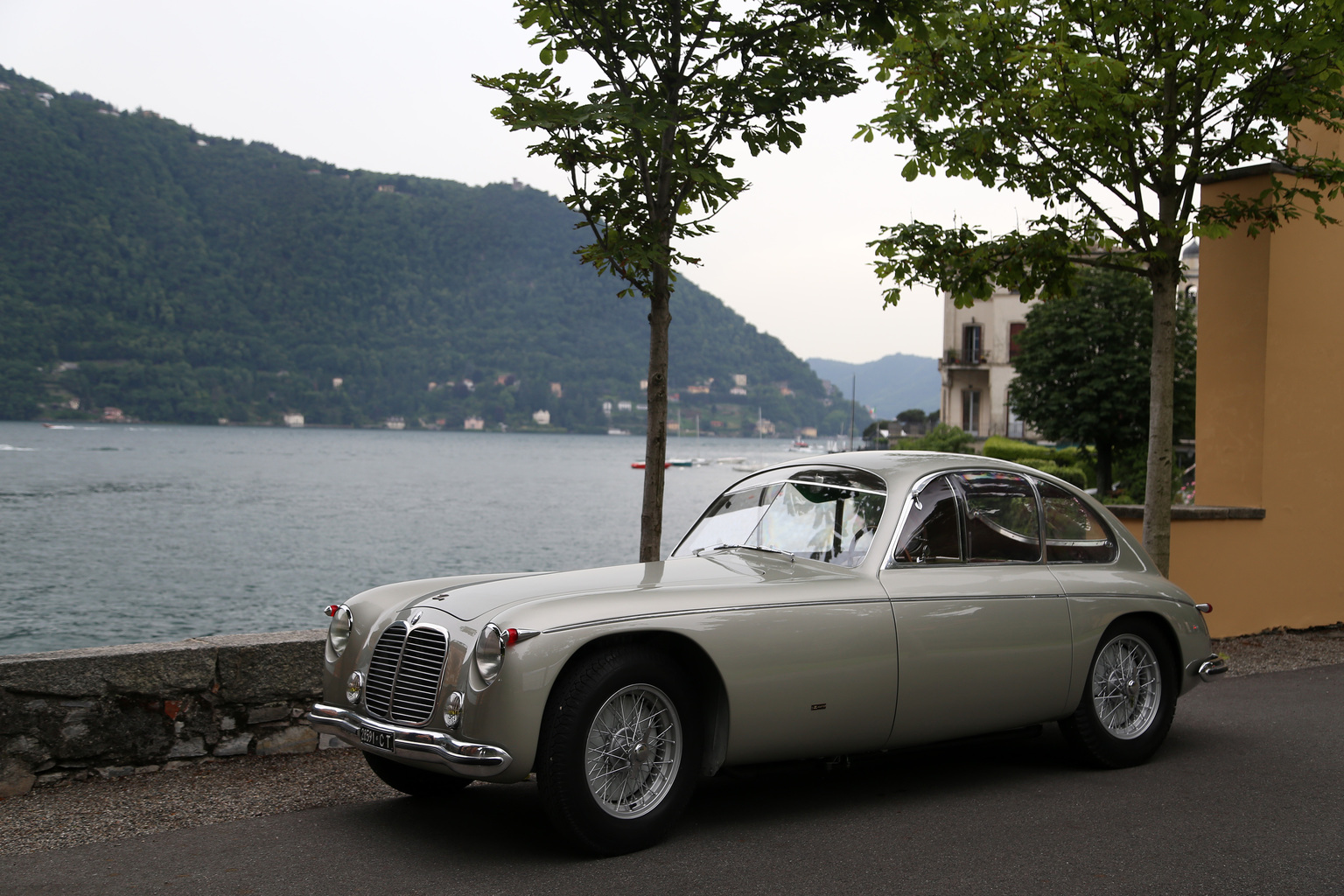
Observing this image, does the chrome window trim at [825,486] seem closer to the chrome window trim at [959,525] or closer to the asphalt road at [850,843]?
the chrome window trim at [959,525]

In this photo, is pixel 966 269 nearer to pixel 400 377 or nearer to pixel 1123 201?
pixel 1123 201

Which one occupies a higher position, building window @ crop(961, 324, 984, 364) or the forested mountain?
the forested mountain

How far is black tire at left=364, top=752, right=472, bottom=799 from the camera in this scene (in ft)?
15.7

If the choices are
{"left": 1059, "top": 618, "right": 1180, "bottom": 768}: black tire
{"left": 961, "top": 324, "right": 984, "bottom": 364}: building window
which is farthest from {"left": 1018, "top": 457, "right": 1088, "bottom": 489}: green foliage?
{"left": 1059, "top": 618, "right": 1180, "bottom": 768}: black tire

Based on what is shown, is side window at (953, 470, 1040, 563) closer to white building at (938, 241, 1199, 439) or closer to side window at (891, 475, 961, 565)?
side window at (891, 475, 961, 565)

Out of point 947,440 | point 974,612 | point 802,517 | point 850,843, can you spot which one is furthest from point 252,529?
point 850,843

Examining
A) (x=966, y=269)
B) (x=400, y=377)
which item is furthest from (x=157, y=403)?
(x=966, y=269)

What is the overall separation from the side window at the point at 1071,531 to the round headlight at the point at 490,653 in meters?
2.98

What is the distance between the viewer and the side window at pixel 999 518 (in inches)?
209

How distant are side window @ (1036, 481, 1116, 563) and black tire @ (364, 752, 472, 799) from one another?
3.12 m

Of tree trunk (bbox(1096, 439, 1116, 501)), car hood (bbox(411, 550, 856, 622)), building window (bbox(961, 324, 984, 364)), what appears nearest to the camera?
car hood (bbox(411, 550, 856, 622))

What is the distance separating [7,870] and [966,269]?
7.91 meters

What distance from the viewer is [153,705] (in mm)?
5211

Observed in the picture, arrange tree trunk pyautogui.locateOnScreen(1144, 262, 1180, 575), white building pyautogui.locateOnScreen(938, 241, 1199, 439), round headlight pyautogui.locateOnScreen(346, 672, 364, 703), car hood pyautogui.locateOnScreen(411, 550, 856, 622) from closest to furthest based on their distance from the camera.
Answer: car hood pyautogui.locateOnScreen(411, 550, 856, 622) < round headlight pyautogui.locateOnScreen(346, 672, 364, 703) < tree trunk pyautogui.locateOnScreen(1144, 262, 1180, 575) < white building pyautogui.locateOnScreen(938, 241, 1199, 439)
